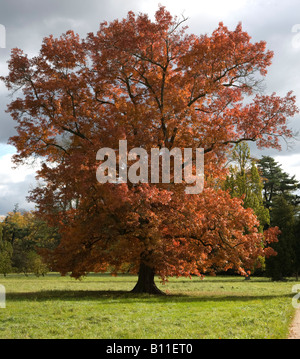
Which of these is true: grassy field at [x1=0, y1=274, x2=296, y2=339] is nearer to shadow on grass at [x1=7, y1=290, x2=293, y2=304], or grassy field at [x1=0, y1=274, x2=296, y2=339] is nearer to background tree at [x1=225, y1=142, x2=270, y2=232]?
shadow on grass at [x1=7, y1=290, x2=293, y2=304]

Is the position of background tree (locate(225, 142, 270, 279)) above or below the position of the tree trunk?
above

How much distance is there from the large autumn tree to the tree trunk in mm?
47

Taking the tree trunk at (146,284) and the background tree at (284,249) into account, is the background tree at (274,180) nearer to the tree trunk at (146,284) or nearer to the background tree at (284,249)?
the background tree at (284,249)

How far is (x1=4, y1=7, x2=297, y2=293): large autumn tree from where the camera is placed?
1530 cm

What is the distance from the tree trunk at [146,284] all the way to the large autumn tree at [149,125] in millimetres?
47

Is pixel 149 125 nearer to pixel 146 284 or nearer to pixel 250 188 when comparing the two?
pixel 146 284

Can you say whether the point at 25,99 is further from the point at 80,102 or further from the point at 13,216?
the point at 13,216

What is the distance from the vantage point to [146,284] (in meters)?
17.5

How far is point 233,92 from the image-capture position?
696 inches

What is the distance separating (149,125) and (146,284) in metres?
6.96

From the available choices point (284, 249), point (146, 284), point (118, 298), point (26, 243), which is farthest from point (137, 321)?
point (26, 243)

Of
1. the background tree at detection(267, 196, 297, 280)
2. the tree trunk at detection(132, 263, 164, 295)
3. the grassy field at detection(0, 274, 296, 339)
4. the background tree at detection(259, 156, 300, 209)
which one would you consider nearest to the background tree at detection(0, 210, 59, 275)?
the tree trunk at detection(132, 263, 164, 295)

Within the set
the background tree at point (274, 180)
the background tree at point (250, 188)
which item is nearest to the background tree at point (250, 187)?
the background tree at point (250, 188)

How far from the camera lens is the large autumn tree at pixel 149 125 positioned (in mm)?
15305
